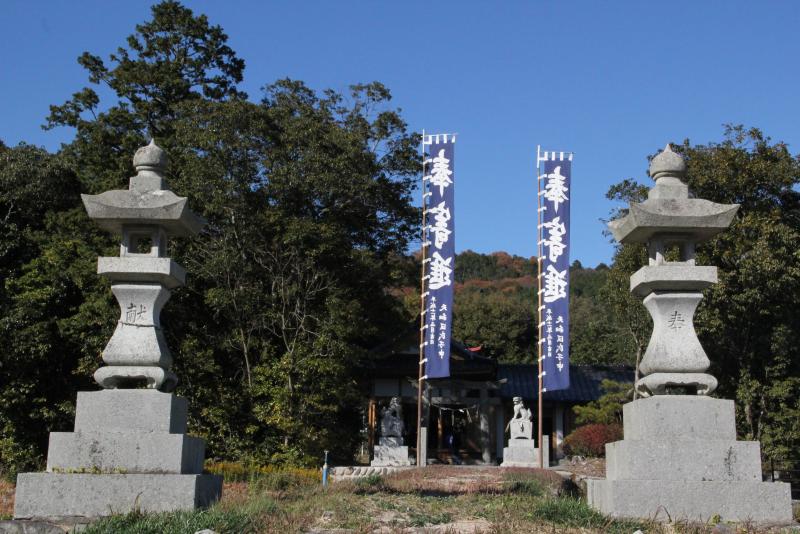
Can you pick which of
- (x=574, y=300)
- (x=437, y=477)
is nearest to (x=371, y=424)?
(x=437, y=477)

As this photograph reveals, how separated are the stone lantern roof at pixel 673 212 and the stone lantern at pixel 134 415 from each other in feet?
16.3

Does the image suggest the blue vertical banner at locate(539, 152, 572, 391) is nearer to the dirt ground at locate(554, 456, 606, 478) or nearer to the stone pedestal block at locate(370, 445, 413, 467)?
the dirt ground at locate(554, 456, 606, 478)

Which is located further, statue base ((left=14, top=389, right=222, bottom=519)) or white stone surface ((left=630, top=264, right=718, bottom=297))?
white stone surface ((left=630, top=264, right=718, bottom=297))

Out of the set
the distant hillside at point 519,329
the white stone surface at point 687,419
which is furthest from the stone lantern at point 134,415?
the distant hillside at point 519,329

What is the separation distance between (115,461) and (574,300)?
43.2 m

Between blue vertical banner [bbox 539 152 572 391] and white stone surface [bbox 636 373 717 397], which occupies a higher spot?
blue vertical banner [bbox 539 152 572 391]

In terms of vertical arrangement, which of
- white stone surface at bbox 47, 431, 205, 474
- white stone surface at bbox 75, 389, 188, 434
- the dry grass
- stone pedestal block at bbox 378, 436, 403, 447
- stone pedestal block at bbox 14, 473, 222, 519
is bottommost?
the dry grass

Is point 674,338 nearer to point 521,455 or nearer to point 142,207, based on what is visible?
point 142,207

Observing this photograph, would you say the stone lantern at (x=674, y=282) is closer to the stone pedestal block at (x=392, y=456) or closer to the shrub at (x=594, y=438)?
the shrub at (x=594, y=438)

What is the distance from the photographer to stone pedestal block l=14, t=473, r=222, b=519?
26.7 ft

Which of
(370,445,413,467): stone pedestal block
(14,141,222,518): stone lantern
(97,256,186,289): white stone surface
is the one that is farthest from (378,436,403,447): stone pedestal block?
(97,256,186,289): white stone surface

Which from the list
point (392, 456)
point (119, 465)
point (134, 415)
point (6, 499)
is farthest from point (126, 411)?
point (392, 456)

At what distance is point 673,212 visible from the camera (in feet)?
28.7

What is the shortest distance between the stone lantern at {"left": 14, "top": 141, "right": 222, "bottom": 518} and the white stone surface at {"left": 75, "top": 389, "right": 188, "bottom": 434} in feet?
0.03
